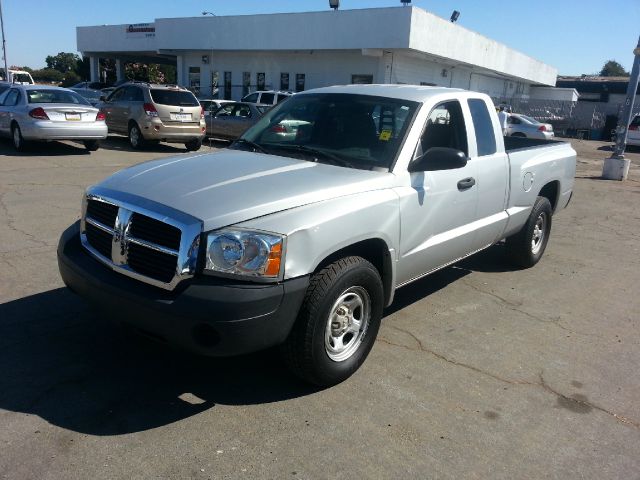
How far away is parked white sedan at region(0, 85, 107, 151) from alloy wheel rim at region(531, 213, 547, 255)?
412 inches

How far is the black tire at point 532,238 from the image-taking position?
6.13 m

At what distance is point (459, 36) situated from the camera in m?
29.6

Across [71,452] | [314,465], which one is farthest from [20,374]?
[314,465]

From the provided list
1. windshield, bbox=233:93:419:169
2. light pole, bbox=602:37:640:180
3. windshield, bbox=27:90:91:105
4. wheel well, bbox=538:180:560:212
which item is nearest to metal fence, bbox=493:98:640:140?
light pole, bbox=602:37:640:180

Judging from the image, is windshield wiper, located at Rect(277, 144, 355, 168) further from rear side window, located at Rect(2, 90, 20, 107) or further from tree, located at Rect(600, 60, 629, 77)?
tree, located at Rect(600, 60, 629, 77)

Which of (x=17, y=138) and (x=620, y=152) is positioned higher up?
(x=620, y=152)

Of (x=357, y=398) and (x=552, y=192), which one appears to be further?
(x=552, y=192)

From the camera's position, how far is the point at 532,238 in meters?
6.23

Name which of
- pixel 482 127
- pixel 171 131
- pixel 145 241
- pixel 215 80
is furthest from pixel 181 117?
pixel 215 80

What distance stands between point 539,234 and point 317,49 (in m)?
24.5

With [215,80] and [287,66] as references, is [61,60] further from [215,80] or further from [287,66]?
[287,66]

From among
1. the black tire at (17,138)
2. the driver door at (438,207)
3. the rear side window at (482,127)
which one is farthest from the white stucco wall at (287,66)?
the driver door at (438,207)

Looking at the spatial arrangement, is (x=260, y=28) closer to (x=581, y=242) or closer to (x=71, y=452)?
(x=581, y=242)

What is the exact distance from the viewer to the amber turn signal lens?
2977mm
